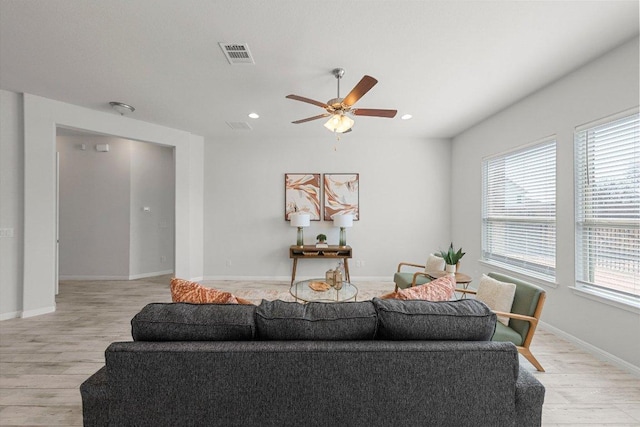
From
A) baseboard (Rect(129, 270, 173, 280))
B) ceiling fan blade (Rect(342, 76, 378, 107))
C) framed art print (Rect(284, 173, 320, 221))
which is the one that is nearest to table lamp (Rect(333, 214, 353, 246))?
framed art print (Rect(284, 173, 320, 221))

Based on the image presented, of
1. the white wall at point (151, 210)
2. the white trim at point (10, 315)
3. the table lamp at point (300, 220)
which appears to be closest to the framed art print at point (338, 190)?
the table lamp at point (300, 220)

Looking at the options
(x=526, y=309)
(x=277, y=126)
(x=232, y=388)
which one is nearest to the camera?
(x=232, y=388)

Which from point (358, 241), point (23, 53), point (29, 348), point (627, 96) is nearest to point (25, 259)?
point (29, 348)

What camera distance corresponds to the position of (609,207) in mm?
2504

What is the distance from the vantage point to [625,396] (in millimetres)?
1983

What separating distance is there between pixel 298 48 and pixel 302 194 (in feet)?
10.1

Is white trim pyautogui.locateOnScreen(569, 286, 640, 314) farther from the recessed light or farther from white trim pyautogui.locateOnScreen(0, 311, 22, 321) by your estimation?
white trim pyautogui.locateOnScreen(0, 311, 22, 321)

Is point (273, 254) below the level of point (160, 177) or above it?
below

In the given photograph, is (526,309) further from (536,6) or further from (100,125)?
(100,125)

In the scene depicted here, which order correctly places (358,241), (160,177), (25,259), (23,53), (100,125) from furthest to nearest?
(160,177) → (358,241) → (100,125) → (25,259) → (23,53)

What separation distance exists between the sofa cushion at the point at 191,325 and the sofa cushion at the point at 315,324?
0.08 m

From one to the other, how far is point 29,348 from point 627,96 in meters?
5.90

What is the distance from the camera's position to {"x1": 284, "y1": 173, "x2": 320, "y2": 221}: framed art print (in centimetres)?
532

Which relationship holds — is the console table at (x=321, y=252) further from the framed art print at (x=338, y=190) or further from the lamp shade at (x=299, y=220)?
the framed art print at (x=338, y=190)
